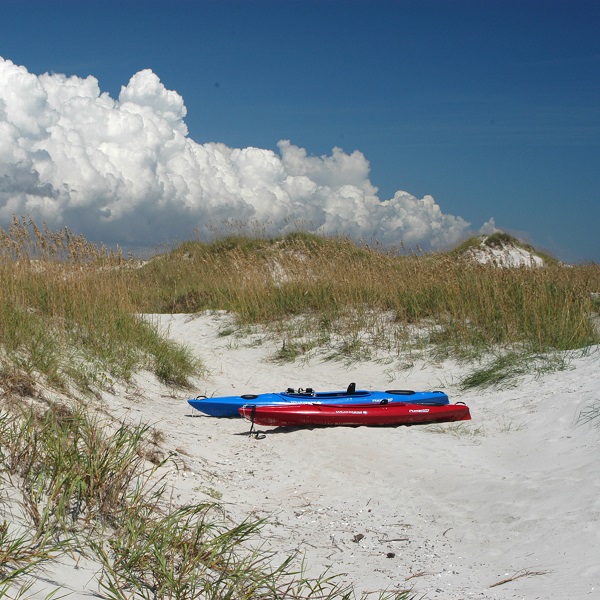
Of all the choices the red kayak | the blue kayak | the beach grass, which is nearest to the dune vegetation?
the beach grass

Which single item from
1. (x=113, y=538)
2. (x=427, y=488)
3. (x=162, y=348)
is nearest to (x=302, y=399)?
(x=427, y=488)

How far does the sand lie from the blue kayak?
187mm

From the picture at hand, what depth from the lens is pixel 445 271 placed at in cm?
1231

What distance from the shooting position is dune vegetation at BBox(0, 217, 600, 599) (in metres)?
3.22

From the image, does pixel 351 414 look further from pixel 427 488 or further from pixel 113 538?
pixel 113 538

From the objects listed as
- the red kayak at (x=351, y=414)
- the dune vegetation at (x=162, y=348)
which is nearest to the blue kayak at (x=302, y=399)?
the red kayak at (x=351, y=414)

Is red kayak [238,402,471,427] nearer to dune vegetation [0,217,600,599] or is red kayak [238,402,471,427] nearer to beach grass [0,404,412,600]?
dune vegetation [0,217,600,599]

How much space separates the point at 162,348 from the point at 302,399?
8.73 feet

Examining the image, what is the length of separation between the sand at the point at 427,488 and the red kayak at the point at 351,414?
0.44ft

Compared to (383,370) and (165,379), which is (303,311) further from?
(165,379)

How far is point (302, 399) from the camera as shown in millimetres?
7566

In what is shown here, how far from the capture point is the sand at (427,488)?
3873 millimetres

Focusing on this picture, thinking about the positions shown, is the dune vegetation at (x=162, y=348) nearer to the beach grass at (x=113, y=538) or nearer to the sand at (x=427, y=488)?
the beach grass at (x=113, y=538)

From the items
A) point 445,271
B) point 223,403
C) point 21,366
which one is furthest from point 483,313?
point 21,366
